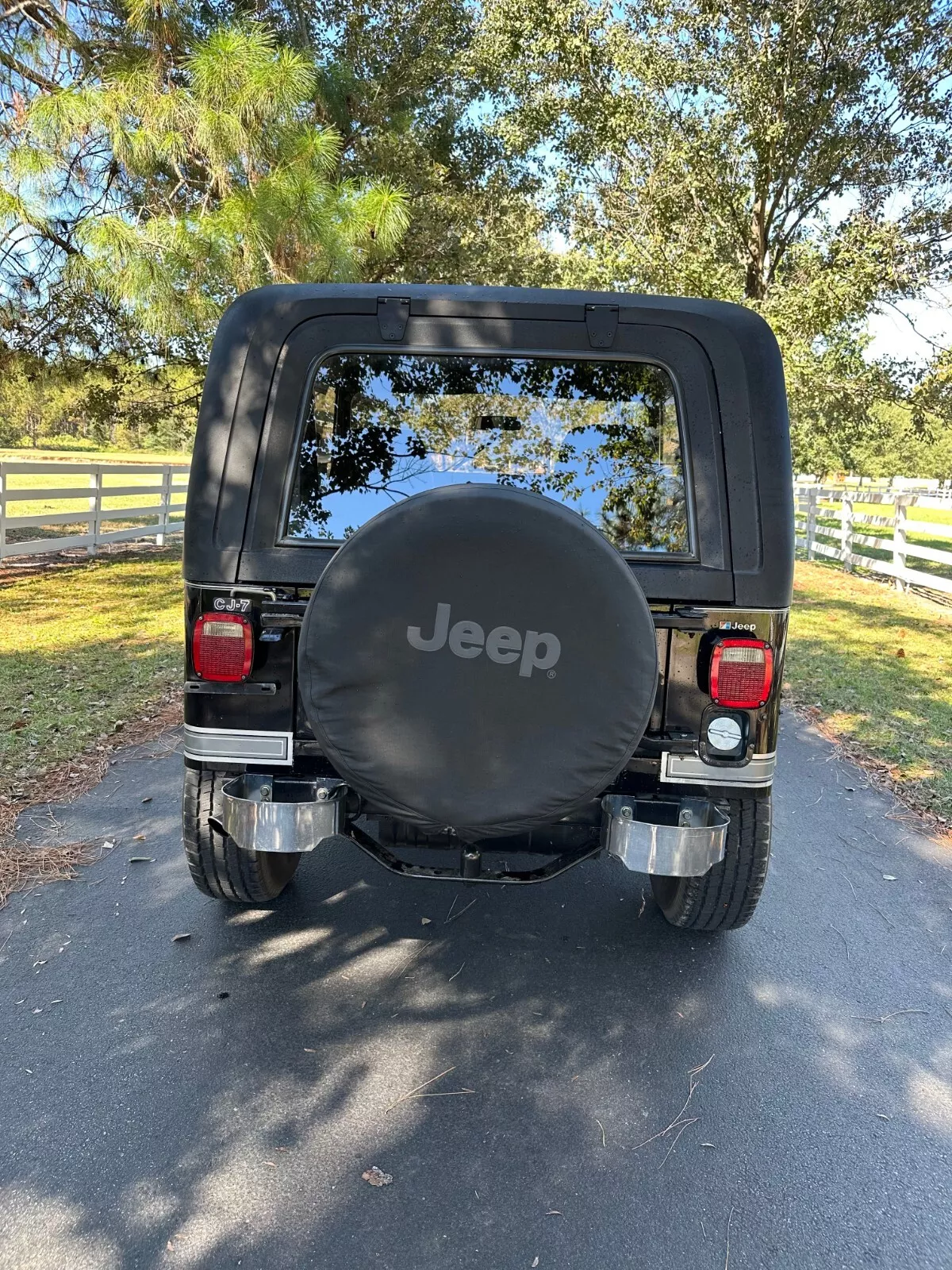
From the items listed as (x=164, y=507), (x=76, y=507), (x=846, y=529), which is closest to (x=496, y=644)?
(x=164, y=507)

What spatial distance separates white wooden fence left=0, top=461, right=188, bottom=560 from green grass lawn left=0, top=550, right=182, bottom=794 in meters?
0.78

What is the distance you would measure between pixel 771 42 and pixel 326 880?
1408 centimetres

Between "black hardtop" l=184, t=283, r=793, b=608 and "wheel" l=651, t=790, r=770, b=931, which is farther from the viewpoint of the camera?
"wheel" l=651, t=790, r=770, b=931

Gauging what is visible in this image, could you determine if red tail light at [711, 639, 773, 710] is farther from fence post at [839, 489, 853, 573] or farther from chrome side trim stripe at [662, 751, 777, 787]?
fence post at [839, 489, 853, 573]

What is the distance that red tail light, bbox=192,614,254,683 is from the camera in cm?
279

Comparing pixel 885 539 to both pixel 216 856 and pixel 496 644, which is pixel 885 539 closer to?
pixel 216 856

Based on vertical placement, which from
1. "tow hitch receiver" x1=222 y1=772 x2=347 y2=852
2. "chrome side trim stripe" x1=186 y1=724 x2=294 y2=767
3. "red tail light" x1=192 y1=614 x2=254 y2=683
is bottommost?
"tow hitch receiver" x1=222 y1=772 x2=347 y2=852

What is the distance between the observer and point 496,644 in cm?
231

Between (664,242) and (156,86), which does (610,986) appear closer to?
(156,86)

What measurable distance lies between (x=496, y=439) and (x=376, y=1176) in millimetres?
2241

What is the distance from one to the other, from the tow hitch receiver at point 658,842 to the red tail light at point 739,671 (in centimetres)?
38

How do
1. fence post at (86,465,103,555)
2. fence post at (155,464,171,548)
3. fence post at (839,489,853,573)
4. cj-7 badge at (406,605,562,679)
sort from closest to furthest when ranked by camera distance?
cj-7 badge at (406,605,562,679), fence post at (86,465,103,555), fence post at (839,489,853,573), fence post at (155,464,171,548)

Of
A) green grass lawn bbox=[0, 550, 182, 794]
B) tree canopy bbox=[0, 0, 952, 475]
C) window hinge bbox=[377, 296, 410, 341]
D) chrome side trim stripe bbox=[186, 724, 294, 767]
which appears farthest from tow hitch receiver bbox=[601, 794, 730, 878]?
tree canopy bbox=[0, 0, 952, 475]

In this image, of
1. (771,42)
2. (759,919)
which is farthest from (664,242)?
(759,919)
